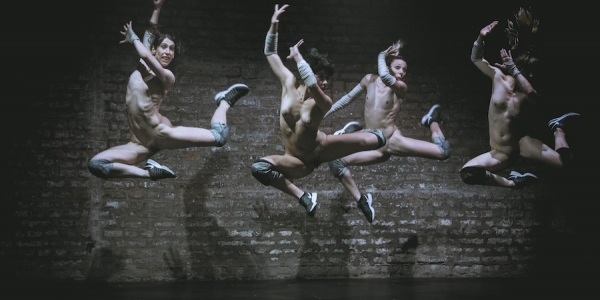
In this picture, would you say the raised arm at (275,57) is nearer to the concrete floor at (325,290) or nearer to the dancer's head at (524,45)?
the concrete floor at (325,290)

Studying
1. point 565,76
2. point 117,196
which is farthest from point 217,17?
point 565,76

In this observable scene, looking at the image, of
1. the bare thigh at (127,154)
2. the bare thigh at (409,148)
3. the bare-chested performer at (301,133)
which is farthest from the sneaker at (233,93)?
the bare thigh at (409,148)

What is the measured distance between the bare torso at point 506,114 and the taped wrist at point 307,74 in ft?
6.24

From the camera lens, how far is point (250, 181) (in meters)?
6.62

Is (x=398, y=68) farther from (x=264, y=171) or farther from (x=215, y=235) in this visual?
(x=215, y=235)

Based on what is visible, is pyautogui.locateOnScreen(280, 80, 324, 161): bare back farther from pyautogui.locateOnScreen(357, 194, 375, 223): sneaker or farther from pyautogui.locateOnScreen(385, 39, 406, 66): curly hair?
pyautogui.locateOnScreen(385, 39, 406, 66): curly hair

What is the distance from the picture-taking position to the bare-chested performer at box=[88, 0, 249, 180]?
5.37m

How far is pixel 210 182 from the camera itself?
6539 millimetres

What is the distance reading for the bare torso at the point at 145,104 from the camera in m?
5.38

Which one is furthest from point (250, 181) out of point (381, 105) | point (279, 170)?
point (381, 105)

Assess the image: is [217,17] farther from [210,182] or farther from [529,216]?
[529,216]

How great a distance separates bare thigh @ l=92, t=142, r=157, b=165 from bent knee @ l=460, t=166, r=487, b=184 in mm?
2882

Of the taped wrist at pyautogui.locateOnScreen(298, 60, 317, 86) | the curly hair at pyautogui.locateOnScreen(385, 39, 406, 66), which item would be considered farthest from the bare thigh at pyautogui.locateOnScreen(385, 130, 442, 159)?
the taped wrist at pyautogui.locateOnScreen(298, 60, 317, 86)

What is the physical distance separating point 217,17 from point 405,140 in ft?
7.58
